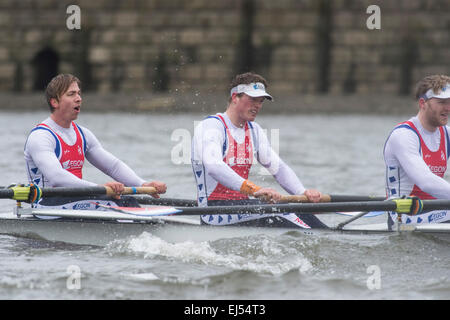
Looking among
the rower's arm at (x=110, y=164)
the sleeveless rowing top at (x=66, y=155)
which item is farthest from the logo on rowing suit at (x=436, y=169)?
the sleeveless rowing top at (x=66, y=155)

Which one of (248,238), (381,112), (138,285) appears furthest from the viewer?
(381,112)

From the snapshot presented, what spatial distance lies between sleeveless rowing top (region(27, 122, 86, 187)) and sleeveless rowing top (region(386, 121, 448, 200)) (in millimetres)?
2918

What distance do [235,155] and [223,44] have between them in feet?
59.5

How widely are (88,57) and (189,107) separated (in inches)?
135

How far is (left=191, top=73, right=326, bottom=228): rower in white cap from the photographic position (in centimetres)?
791

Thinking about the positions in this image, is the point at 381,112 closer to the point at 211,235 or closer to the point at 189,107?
the point at 189,107

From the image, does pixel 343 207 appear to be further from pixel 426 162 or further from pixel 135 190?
pixel 135 190

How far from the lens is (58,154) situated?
8383 mm

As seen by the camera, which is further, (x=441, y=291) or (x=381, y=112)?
(x=381, y=112)

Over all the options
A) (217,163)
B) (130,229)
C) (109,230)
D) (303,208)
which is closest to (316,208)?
(303,208)
